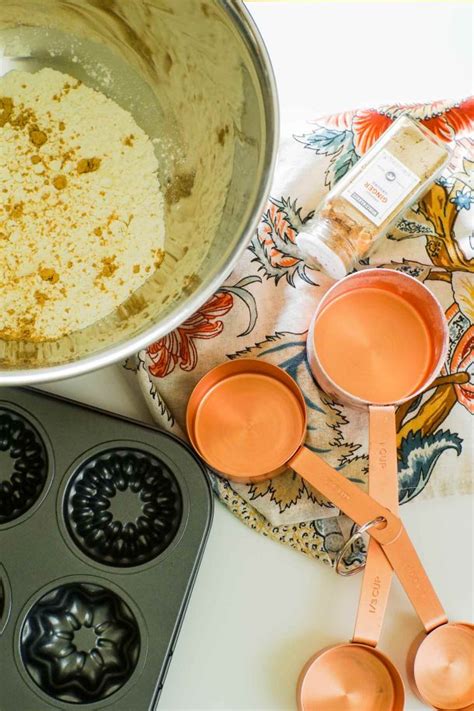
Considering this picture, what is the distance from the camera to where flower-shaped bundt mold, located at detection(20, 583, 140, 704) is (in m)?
0.90

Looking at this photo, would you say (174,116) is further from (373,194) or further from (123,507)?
(123,507)

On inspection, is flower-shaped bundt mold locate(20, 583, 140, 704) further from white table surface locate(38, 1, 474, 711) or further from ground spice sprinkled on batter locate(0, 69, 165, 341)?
ground spice sprinkled on batter locate(0, 69, 165, 341)

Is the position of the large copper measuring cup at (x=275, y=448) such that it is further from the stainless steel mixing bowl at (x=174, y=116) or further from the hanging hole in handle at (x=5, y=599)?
the hanging hole in handle at (x=5, y=599)

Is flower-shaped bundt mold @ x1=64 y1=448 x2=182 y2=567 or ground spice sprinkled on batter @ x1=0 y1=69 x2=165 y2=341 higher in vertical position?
ground spice sprinkled on batter @ x1=0 y1=69 x2=165 y2=341

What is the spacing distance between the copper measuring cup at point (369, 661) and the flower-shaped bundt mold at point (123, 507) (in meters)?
0.25

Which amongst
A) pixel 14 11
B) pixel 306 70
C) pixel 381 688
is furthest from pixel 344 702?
pixel 14 11

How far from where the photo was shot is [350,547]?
95cm

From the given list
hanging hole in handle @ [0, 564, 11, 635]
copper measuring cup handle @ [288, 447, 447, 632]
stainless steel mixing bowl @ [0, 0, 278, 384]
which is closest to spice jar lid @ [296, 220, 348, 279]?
stainless steel mixing bowl @ [0, 0, 278, 384]

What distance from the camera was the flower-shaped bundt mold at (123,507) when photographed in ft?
2.99

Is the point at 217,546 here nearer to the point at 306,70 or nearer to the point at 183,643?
the point at 183,643

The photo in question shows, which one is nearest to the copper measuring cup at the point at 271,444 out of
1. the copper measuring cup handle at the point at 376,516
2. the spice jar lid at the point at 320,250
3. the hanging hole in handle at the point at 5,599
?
the copper measuring cup handle at the point at 376,516

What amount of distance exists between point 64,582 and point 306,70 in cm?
78

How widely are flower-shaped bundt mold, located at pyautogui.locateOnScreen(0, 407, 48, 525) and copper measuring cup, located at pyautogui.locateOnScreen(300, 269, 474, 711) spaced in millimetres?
382

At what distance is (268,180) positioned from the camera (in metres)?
0.77
